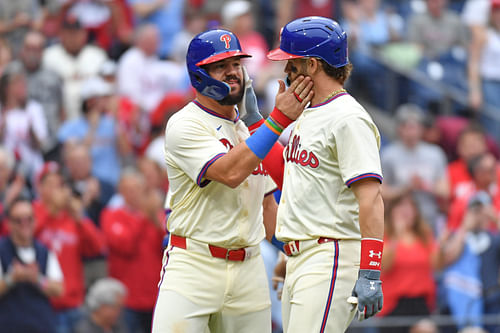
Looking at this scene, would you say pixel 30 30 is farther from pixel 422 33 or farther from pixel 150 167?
pixel 422 33

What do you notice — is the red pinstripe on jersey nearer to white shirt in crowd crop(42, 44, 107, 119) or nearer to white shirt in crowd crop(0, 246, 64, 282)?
white shirt in crowd crop(0, 246, 64, 282)

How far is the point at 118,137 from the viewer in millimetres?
10055

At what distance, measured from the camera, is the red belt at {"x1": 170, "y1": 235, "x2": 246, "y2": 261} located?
17.1ft

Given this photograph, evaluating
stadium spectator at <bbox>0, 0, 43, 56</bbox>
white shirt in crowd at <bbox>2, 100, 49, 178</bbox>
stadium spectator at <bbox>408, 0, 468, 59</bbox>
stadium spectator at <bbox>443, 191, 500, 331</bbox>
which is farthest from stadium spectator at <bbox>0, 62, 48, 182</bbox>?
stadium spectator at <bbox>408, 0, 468, 59</bbox>

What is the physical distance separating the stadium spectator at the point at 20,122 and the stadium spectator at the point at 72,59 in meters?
0.65

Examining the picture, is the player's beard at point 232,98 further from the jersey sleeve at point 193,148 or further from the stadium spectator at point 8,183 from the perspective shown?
the stadium spectator at point 8,183

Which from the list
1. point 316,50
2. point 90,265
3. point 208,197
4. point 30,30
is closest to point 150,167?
point 90,265

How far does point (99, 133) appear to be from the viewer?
392 inches

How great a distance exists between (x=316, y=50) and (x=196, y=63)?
85 centimetres

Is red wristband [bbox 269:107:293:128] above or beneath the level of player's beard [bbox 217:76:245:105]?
above

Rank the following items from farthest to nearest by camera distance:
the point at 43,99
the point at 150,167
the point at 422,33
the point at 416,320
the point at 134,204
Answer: the point at 422,33
the point at 43,99
the point at 150,167
the point at 134,204
the point at 416,320

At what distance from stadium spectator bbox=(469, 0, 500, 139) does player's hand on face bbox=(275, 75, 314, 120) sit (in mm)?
7078

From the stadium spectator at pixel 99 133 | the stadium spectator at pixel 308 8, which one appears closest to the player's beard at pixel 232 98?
the stadium spectator at pixel 99 133

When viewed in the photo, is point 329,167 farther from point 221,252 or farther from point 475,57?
point 475,57
